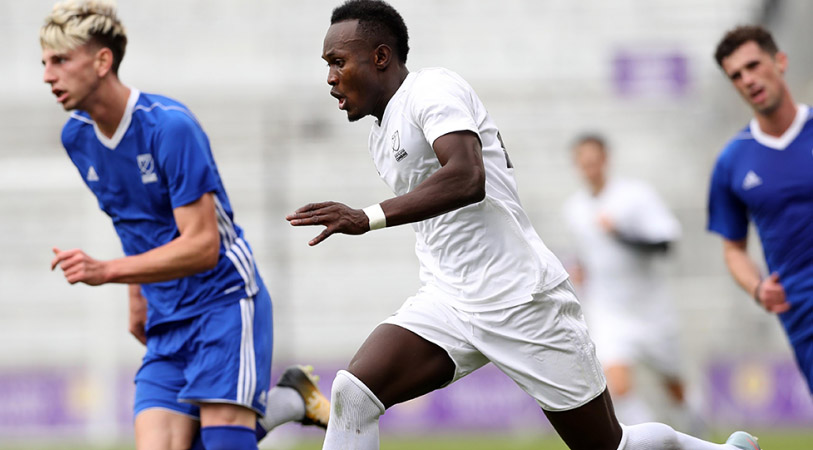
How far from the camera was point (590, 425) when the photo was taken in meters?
4.66

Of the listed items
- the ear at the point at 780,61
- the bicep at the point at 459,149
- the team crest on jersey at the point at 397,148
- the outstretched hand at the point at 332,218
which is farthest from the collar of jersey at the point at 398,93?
the ear at the point at 780,61

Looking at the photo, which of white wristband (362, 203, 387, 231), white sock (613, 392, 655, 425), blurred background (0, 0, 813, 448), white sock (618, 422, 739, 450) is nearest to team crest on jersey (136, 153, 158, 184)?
white wristband (362, 203, 387, 231)

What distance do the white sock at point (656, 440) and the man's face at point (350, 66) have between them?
1.70m

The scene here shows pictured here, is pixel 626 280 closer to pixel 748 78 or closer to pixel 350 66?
pixel 748 78

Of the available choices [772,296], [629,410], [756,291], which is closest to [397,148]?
[772,296]

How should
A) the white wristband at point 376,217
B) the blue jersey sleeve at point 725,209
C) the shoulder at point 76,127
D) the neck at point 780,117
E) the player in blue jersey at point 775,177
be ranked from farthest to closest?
1. the blue jersey sleeve at point 725,209
2. the neck at point 780,117
3. the player in blue jersey at point 775,177
4. the shoulder at point 76,127
5. the white wristband at point 376,217

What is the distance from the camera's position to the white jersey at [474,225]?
445 centimetres

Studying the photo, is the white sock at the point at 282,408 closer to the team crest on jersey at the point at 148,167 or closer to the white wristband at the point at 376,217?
the team crest on jersey at the point at 148,167

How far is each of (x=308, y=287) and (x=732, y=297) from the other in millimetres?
5872

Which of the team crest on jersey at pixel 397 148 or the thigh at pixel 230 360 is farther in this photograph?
the thigh at pixel 230 360

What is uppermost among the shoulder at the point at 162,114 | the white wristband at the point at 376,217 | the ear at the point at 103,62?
the ear at the point at 103,62

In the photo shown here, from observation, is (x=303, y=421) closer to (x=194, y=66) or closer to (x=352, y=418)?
(x=352, y=418)

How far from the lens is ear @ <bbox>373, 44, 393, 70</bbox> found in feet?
14.8

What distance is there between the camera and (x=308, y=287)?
1667 cm
